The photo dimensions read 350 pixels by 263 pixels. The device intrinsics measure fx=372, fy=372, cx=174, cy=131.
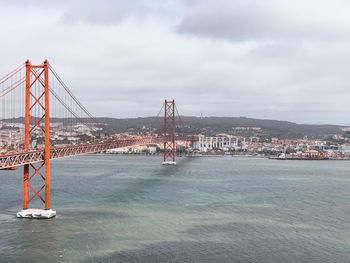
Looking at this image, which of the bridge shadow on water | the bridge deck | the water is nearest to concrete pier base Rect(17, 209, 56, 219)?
the water

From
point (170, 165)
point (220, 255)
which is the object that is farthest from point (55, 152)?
point (170, 165)

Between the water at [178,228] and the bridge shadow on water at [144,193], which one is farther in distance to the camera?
the bridge shadow on water at [144,193]

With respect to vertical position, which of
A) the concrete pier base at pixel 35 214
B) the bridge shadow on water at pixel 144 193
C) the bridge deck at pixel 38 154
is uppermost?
the bridge deck at pixel 38 154

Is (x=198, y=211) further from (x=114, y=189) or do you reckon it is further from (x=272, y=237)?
(x=114, y=189)

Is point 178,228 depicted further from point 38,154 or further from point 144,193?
point 144,193

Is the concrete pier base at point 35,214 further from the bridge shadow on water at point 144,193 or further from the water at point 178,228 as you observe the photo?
the bridge shadow on water at point 144,193

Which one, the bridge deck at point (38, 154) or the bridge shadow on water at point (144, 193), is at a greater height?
the bridge deck at point (38, 154)

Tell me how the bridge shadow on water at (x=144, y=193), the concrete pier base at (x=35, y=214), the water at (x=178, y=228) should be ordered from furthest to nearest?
the bridge shadow on water at (x=144, y=193), the concrete pier base at (x=35, y=214), the water at (x=178, y=228)

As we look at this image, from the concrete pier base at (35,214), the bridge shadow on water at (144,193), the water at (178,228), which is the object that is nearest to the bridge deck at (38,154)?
the concrete pier base at (35,214)

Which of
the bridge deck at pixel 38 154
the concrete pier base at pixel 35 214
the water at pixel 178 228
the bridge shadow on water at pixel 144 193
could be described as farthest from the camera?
the bridge shadow on water at pixel 144 193

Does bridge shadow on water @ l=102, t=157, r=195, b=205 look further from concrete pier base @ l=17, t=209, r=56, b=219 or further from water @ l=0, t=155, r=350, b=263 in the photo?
concrete pier base @ l=17, t=209, r=56, b=219

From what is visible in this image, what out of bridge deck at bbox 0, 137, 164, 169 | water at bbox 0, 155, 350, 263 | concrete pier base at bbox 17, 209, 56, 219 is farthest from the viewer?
concrete pier base at bbox 17, 209, 56, 219
